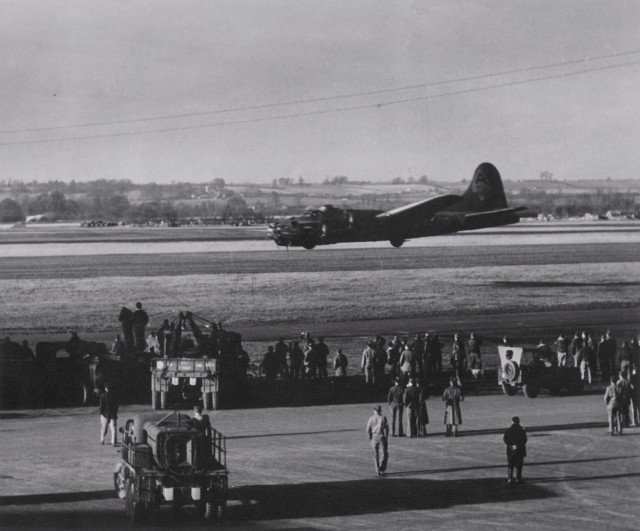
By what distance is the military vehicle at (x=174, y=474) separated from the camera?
1563 centimetres

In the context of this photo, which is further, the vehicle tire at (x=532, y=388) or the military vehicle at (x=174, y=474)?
the vehicle tire at (x=532, y=388)

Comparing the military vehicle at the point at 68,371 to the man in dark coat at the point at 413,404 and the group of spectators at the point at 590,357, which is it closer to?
the man in dark coat at the point at 413,404

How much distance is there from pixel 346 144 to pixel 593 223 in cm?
5723

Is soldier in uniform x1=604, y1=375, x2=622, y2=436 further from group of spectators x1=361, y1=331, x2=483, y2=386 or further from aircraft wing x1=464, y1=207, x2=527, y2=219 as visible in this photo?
aircraft wing x1=464, y1=207, x2=527, y2=219

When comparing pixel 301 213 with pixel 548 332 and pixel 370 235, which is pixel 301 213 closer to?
pixel 370 235

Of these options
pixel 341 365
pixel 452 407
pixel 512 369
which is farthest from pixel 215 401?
pixel 512 369

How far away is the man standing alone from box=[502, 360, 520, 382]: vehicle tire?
10.5m

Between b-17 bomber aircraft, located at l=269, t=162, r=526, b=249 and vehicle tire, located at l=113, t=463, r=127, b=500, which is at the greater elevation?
b-17 bomber aircraft, located at l=269, t=162, r=526, b=249

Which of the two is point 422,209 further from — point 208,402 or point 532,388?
point 208,402

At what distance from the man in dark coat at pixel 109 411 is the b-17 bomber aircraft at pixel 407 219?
14731mm

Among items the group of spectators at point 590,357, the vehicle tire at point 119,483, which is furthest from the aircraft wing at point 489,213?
the vehicle tire at point 119,483

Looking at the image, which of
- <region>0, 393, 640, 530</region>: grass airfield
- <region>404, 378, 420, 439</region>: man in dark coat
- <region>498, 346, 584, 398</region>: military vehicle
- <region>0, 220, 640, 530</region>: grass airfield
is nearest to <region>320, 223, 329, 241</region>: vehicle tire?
<region>0, 220, 640, 530</region>: grass airfield

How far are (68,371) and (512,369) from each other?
42.6 feet

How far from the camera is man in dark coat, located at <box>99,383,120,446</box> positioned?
22.1 m
